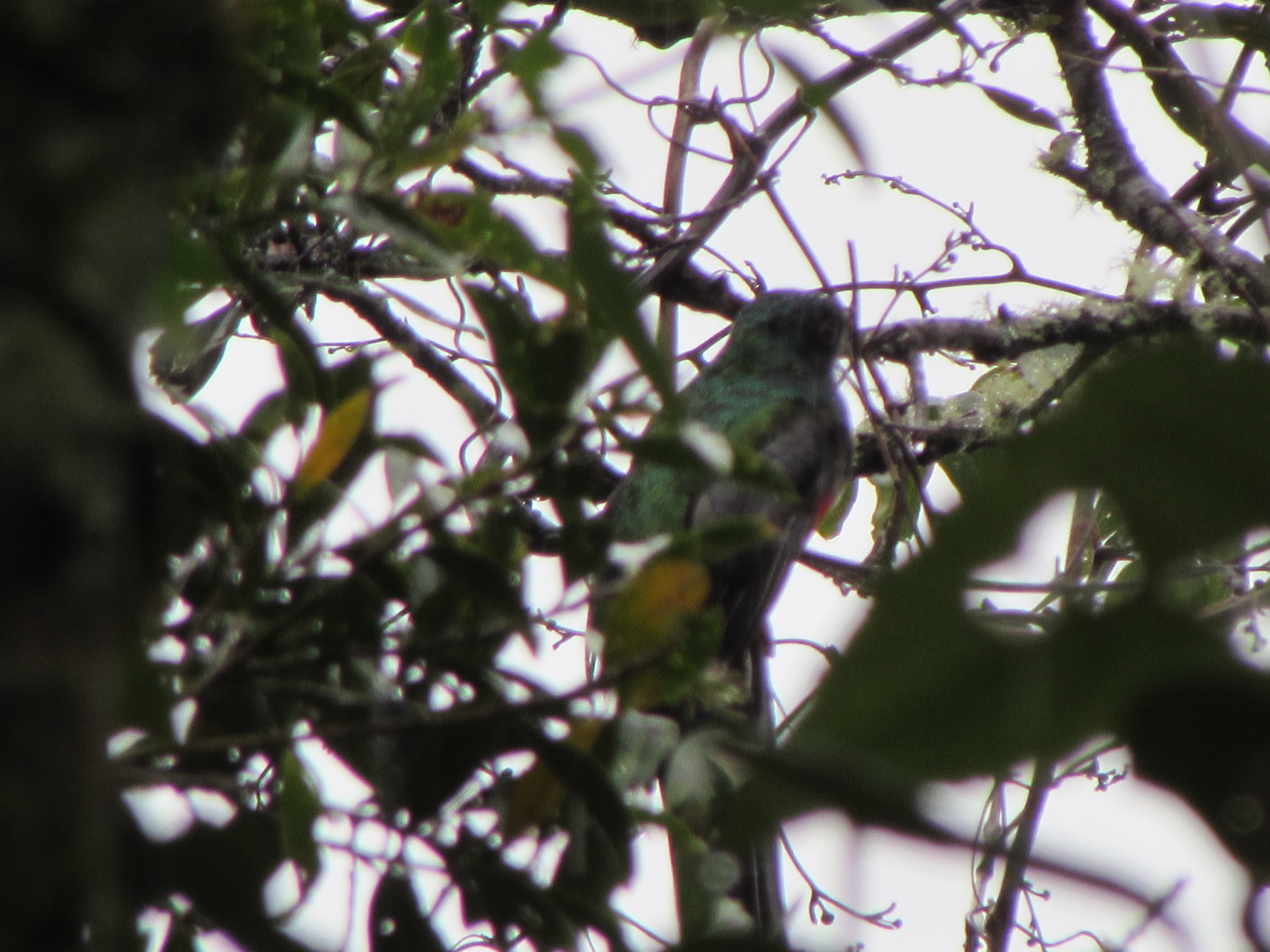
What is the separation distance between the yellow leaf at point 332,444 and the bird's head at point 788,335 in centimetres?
337

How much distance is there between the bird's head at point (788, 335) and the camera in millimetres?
4430

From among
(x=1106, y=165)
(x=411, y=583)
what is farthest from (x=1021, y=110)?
(x=411, y=583)

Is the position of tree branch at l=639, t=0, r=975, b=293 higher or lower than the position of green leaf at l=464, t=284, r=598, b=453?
higher

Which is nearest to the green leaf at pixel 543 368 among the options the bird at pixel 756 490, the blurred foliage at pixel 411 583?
the blurred foliage at pixel 411 583

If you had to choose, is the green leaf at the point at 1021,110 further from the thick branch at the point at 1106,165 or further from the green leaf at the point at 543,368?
the green leaf at the point at 543,368

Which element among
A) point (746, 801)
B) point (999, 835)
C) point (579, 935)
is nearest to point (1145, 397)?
point (746, 801)

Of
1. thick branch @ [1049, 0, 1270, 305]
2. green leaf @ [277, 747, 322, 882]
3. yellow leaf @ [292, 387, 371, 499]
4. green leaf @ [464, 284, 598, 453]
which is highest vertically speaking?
thick branch @ [1049, 0, 1270, 305]

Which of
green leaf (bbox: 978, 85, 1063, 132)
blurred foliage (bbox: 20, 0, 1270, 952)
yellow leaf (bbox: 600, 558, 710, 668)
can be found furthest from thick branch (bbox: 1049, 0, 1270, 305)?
yellow leaf (bbox: 600, 558, 710, 668)

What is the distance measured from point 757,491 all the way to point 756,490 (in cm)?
99

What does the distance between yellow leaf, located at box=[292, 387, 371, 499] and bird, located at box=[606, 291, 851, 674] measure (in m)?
2.32

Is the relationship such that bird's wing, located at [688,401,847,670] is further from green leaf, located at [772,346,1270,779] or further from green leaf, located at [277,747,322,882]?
green leaf, located at [772,346,1270,779]

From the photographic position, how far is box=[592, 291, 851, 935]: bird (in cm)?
355

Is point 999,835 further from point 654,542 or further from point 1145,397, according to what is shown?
point 1145,397

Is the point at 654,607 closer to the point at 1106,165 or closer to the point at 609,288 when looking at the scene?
the point at 609,288
